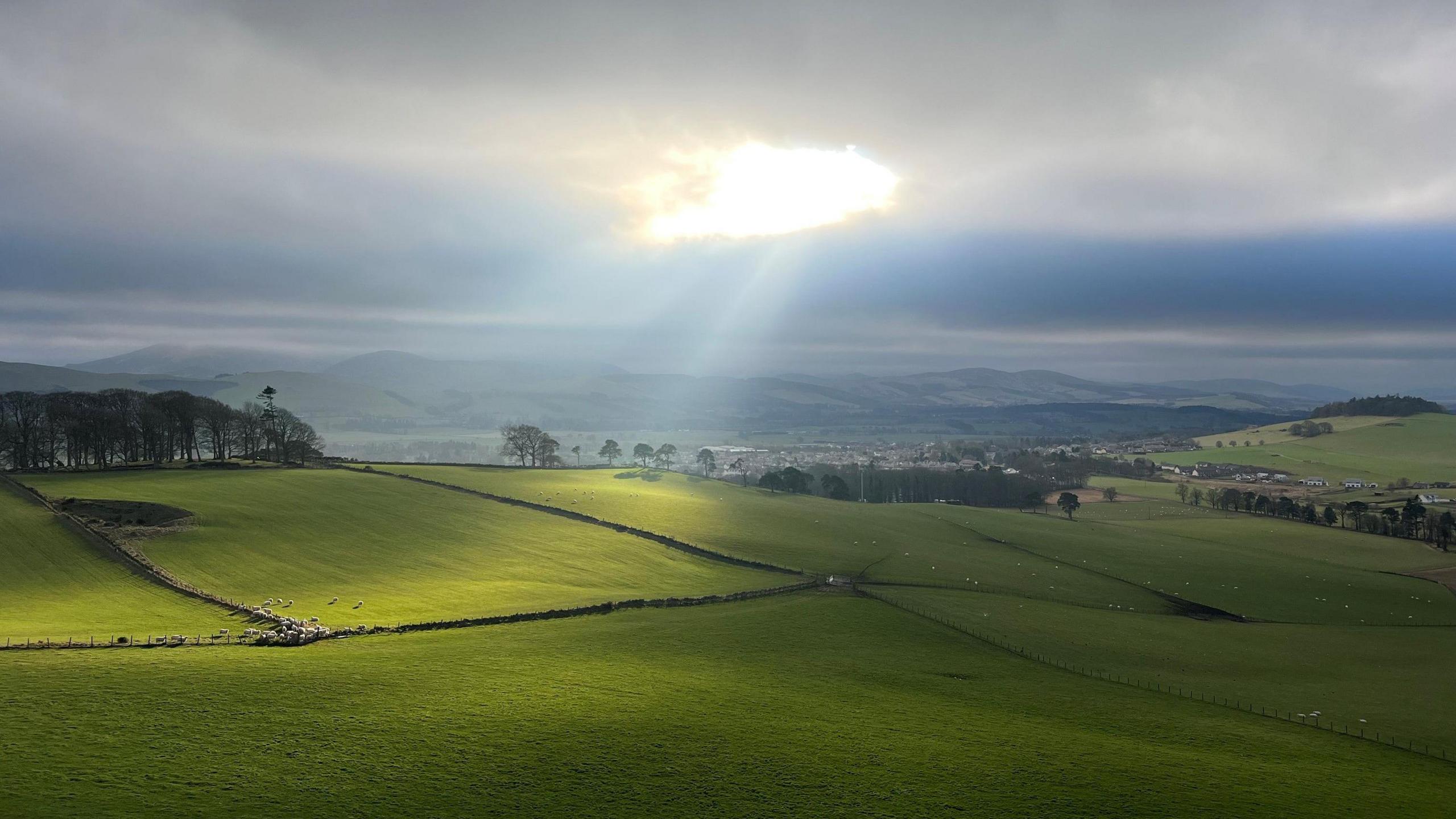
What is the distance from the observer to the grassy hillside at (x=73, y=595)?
1654 inches

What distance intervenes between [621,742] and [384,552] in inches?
1784

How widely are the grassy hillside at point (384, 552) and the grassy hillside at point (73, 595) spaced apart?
3534 mm

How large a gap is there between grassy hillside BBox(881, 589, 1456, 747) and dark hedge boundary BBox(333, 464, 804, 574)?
15186 millimetres

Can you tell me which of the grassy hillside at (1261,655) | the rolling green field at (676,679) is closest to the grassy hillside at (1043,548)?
the rolling green field at (676,679)

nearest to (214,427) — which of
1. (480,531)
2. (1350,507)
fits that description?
(480,531)

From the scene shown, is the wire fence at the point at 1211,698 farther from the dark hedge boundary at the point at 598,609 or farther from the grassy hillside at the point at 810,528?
the grassy hillside at the point at 810,528

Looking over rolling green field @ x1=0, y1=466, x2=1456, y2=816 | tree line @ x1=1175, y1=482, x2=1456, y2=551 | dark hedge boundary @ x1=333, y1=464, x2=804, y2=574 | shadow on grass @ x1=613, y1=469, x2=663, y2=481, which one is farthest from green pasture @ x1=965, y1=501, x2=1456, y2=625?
shadow on grass @ x1=613, y1=469, x2=663, y2=481

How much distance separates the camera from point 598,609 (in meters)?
55.5

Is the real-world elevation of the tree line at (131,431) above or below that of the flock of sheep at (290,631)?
above

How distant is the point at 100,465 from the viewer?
9112 cm

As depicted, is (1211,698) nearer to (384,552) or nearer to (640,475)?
(384,552)

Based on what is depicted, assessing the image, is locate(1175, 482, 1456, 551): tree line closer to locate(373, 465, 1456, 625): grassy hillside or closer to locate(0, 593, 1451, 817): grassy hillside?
locate(373, 465, 1456, 625): grassy hillside

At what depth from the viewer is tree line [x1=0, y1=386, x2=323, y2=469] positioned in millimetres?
89750

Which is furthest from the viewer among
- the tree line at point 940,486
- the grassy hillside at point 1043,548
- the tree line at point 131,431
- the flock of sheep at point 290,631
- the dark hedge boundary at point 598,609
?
the tree line at point 940,486
